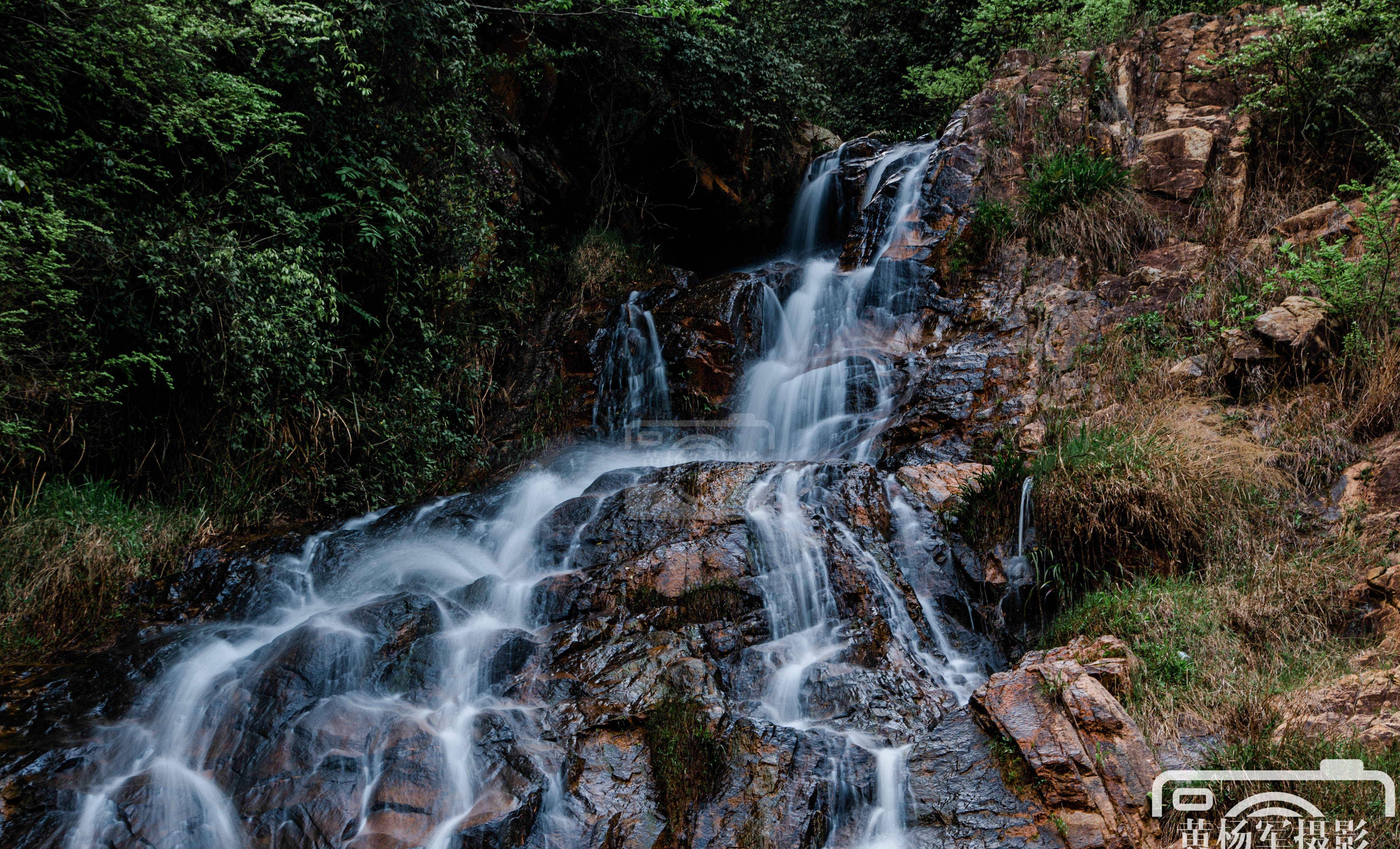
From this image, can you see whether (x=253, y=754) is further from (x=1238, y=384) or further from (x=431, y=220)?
(x=1238, y=384)

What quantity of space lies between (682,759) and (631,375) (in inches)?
246

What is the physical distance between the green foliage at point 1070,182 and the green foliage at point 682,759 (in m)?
7.57

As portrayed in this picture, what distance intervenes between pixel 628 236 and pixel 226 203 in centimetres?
659

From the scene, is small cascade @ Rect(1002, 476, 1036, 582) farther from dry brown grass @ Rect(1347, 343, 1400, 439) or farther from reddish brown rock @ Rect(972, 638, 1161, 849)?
dry brown grass @ Rect(1347, 343, 1400, 439)

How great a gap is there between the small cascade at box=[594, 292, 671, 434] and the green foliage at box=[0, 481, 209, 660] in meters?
4.86

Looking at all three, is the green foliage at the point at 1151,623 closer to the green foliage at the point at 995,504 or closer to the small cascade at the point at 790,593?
the green foliage at the point at 995,504

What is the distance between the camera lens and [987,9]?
1197cm

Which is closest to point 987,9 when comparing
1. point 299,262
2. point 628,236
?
point 628,236

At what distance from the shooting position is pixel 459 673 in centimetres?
479

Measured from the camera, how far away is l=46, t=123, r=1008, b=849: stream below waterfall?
3.75 m

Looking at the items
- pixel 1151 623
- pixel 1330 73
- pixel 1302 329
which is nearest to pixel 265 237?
pixel 1151 623

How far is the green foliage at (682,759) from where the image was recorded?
12.3 ft

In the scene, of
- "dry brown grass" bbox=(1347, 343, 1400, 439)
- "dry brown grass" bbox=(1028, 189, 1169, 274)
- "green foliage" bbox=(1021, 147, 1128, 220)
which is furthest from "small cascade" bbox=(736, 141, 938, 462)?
"dry brown grass" bbox=(1347, 343, 1400, 439)

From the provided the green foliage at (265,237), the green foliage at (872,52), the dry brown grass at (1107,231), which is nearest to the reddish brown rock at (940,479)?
the dry brown grass at (1107,231)
